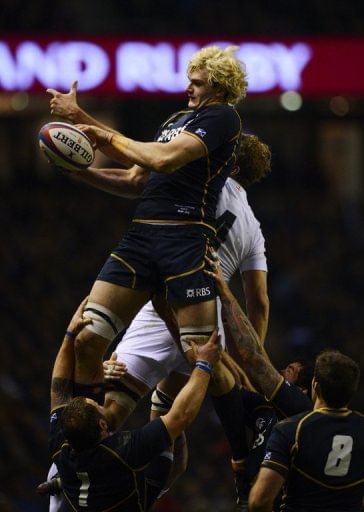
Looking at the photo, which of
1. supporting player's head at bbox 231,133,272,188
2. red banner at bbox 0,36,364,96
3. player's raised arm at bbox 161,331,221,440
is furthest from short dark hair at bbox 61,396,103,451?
red banner at bbox 0,36,364,96

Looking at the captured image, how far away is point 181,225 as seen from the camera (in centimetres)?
640

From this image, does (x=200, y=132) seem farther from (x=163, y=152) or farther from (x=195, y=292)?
(x=195, y=292)

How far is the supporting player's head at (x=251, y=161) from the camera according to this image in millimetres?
7156

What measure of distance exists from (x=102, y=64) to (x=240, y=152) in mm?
8730

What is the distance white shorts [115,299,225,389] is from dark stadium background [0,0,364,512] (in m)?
5.74

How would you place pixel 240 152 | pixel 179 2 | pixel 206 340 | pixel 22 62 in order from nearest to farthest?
1. pixel 206 340
2. pixel 240 152
3. pixel 22 62
4. pixel 179 2

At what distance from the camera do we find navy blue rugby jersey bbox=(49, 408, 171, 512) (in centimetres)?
604

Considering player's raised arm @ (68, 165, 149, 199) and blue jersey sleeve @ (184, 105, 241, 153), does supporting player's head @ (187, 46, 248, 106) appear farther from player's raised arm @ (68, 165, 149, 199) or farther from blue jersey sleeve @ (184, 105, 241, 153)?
player's raised arm @ (68, 165, 149, 199)

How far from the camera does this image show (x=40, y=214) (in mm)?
18359

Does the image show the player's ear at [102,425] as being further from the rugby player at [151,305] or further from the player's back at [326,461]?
the player's back at [326,461]

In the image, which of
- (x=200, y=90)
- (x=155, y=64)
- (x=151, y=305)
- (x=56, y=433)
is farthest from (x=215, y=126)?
(x=155, y=64)

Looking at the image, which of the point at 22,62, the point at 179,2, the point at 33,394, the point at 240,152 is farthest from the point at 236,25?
the point at 240,152

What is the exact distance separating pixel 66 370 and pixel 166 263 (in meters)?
0.82

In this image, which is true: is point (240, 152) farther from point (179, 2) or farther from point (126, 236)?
point (179, 2)
